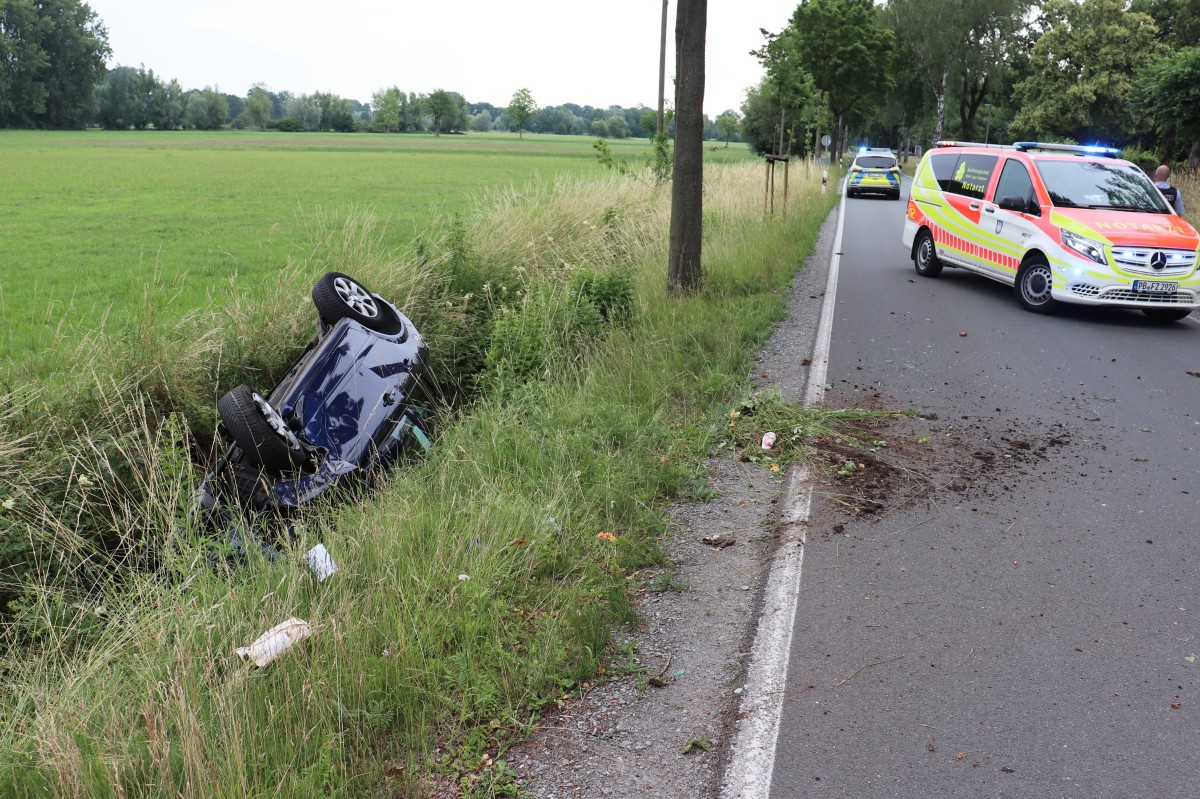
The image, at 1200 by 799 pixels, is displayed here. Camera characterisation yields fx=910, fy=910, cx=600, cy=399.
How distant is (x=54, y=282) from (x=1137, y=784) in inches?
543

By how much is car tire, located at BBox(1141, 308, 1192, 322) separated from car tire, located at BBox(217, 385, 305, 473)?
33.3 ft

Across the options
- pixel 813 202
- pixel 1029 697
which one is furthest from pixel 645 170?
pixel 1029 697

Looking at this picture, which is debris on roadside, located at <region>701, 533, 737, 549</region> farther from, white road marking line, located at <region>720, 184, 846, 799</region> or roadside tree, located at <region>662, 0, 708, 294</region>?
roadside tree, located at <region>662, 0, 708, 294</region>

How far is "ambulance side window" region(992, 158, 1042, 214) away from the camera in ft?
38.1

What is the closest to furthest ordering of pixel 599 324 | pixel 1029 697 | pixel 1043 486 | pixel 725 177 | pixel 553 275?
pixel 1029 697, pixel 1043 486, pixel 599 324, pixel 553 275, pixel 725 177

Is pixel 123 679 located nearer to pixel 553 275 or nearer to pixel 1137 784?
pixel 1137 784

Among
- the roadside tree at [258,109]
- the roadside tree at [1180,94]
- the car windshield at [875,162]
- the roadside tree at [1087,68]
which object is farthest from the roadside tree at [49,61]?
the roadside tree at [1180,94]

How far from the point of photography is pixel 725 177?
2591 centimetres

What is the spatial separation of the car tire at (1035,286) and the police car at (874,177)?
22.8 meters

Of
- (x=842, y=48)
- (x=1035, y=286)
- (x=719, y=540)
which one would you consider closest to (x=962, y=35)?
(x=842, y=48)

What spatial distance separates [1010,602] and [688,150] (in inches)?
317

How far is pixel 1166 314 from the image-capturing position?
1113 centimetres

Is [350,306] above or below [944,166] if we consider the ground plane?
below

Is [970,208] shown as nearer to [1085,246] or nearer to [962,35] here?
[1085,246]
